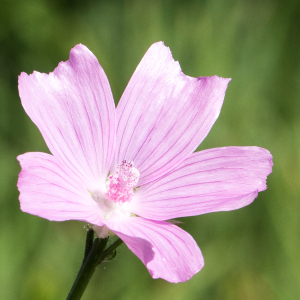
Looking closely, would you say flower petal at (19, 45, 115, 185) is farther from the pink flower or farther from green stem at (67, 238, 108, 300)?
green stem at (67, 238, 108, 300)

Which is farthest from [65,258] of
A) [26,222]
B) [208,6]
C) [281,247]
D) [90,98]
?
[208,6]

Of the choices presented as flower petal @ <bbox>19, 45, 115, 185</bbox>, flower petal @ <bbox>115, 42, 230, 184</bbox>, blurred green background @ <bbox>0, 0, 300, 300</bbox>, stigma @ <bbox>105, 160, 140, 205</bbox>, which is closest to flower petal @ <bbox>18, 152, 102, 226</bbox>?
flower petal @ <bbox>19, 45, 115, 185</bbox>

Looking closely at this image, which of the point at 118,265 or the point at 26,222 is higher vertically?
the point at 26,222

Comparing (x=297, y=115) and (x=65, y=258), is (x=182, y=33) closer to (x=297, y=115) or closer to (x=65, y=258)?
(x=297, y=115)

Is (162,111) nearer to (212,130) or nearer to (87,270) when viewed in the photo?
(87,270)

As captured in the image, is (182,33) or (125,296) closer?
(125,296)

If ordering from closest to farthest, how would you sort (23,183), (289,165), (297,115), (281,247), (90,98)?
(23,183) → (90,98) → (281,247) → (289,165) → (297,115)

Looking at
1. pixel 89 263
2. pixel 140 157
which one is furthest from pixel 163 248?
pixel 140 157
